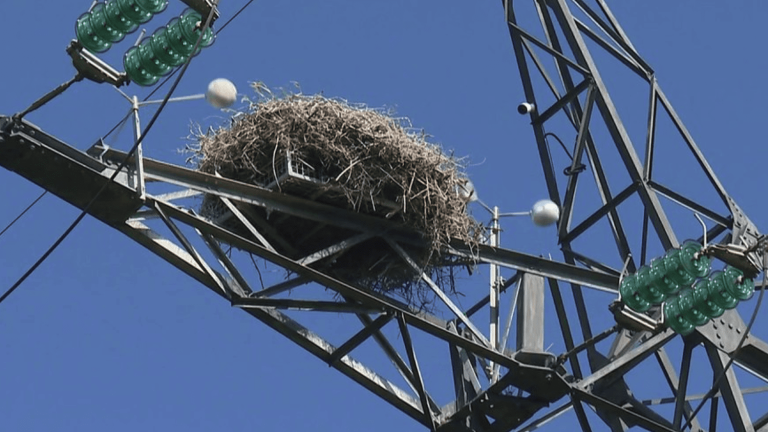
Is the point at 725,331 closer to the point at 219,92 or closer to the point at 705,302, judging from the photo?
the point at 705,302

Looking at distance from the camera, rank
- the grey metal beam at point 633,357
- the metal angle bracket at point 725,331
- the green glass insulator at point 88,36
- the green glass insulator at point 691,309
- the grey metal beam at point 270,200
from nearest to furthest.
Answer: the green glass insulator at point 88,36 < the green glass insulator at point 691,309 < the grey metal beam at point 270,200 < the metal angle bracket at point 725,331 < the grey metal beam at point 633,357

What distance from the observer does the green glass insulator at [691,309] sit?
45.5 feet

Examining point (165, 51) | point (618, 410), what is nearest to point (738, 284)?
point (618, 410)

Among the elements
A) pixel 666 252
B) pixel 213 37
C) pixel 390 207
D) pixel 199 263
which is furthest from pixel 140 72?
pixel 666 252

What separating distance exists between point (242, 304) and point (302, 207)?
91 centimetres

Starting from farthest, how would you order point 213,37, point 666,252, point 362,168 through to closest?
1. point 362,168
2. point 666,252
3. point 213,37

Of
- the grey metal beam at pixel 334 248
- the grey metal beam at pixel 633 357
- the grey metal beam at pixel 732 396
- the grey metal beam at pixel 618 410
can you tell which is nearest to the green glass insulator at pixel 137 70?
the grey metal beam at pixel 334 248

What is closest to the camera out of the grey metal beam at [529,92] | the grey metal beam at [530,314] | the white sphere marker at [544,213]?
the grey metal beam at [530,314]

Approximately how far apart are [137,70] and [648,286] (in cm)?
370

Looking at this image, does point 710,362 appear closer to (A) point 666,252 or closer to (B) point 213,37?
(A) point 666,252

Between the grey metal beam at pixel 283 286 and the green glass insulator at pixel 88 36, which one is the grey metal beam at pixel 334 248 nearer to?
the grey metal beam at pixel 283 286

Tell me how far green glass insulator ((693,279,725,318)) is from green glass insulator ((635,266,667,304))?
0.26 metres

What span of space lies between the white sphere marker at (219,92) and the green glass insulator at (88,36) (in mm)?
1482

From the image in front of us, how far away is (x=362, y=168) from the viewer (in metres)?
15.2
